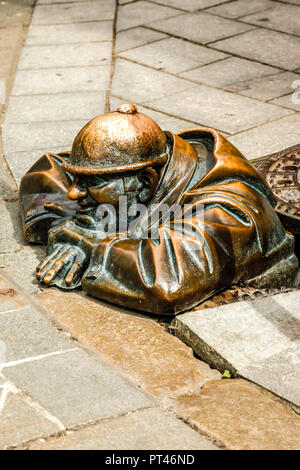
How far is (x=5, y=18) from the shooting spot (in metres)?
8.09

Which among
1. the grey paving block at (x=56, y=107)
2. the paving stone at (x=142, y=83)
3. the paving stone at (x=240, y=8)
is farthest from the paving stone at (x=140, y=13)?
the grey paving block at (x=56, y=107)

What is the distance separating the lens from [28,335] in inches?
135

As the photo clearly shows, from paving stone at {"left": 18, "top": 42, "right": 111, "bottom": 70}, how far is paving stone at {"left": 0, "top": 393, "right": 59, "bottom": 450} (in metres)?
4.40

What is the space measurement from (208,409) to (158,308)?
680 millimetres

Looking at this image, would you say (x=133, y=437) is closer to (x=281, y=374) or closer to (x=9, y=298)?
(x=281, y=374)

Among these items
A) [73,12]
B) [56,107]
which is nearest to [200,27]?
[73,12]

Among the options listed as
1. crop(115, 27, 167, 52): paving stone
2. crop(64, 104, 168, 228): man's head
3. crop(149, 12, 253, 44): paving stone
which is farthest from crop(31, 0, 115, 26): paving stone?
crop(64, 104, 168, 228): man's head

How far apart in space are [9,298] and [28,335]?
1.21 feet

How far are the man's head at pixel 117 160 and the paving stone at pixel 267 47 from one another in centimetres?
318

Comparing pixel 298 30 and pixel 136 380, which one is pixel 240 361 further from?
pixel 298 30

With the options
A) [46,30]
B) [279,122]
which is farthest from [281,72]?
[46,30]

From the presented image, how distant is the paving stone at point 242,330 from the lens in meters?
3.25

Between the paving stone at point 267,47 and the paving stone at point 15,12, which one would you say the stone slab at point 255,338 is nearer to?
the paving stone at point 267,47
